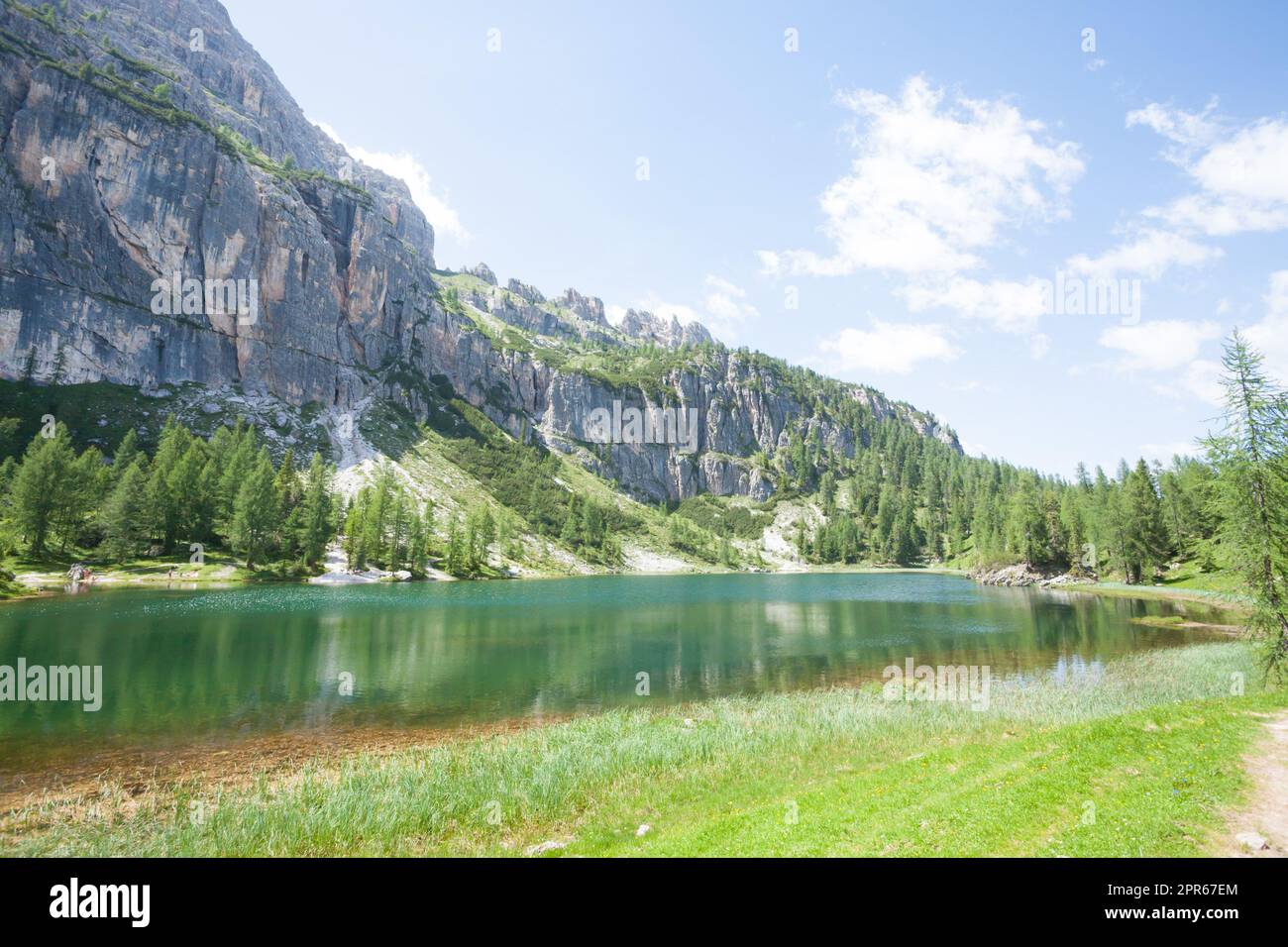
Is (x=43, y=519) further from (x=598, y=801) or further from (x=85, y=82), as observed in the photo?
(x=85, y=82)

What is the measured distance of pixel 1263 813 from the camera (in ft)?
35.5

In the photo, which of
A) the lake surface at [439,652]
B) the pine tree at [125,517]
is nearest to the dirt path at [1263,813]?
the lake surface at [439,652]

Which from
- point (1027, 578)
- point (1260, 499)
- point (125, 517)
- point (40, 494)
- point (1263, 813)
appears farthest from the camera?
point (1027, 578)

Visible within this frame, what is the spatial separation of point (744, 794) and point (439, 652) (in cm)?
3426

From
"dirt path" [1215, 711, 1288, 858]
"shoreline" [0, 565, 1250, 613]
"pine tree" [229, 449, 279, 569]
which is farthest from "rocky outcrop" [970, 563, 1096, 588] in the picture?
"pine tree" [229, 449, 279, 569]

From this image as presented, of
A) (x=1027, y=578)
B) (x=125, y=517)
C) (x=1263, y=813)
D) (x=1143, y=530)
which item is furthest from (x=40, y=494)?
(x=1027, y=578)

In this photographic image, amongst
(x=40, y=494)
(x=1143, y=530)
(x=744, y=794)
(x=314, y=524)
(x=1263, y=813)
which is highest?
(x=40, y=494)

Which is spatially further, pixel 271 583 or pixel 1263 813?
pixel 271 583

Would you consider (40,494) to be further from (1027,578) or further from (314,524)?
(1027,578)

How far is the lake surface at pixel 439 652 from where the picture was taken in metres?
27.8

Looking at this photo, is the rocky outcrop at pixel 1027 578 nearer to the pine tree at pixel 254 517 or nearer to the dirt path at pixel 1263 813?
the dirt path at pixel 1263 813

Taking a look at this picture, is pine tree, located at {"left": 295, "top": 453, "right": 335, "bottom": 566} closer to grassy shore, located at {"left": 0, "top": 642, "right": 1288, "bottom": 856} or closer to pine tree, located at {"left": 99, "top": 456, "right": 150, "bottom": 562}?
pine tree, located at {"left": 99, "top": 456, "right": 150, "bottom": 562}

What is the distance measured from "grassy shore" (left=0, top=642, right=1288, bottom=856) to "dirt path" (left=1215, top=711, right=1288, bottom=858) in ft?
0.98
